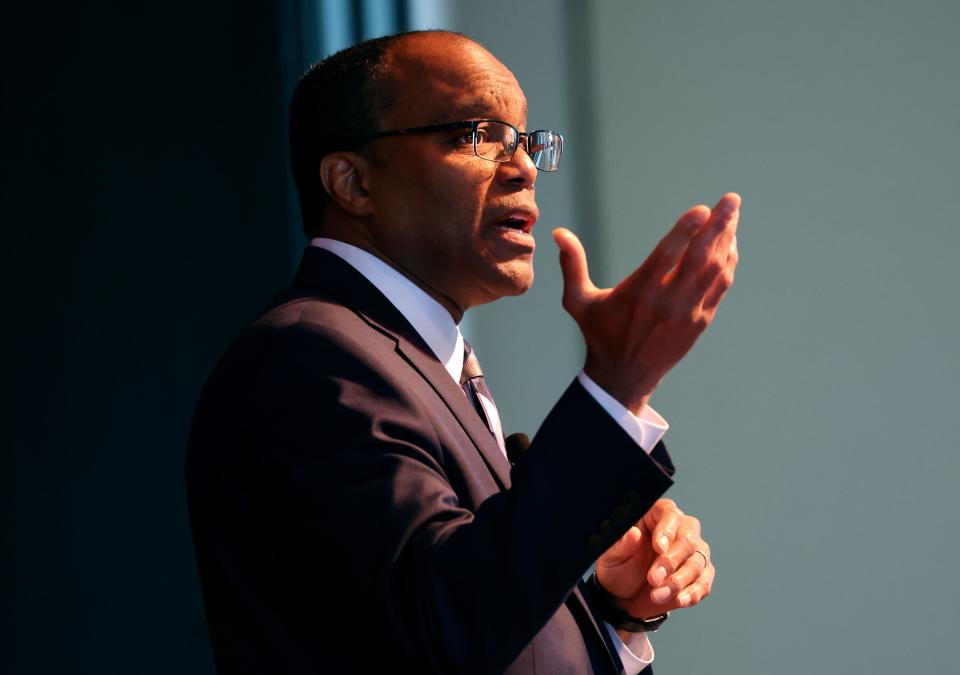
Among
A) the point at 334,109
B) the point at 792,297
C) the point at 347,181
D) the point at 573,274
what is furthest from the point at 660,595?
the point at 792,297

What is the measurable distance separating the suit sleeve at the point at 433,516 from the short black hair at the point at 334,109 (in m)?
0.51

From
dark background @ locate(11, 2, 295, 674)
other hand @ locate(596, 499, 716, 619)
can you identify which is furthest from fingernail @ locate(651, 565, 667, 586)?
dark background @ locate(11, 2, 295, 674)

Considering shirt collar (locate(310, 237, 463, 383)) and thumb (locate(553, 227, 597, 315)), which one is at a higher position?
thumb (locate(553, 227, 597, 315))

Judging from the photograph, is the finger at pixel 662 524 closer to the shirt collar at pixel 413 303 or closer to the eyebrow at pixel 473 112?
the shirt collar at pixel 413 303

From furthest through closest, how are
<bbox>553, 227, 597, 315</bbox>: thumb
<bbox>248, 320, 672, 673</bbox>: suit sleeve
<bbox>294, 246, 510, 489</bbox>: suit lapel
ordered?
<bbox>294, 246, 510, 489</bbox>: suit lapel → <bbox>553, 227, 597, 315</bbox>: thumb → <bbox>248, 320, 672, 673</bbox>: suit sleeve

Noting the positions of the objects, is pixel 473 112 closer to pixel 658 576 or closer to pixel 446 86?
pixel 446 86

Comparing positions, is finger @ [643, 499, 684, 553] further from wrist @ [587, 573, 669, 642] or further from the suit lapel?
the suit lapel

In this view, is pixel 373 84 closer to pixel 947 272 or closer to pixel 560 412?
pixel 560 412

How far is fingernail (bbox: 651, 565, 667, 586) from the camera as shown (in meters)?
1.28

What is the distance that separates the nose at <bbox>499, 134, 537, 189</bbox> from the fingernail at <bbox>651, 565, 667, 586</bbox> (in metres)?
0.52

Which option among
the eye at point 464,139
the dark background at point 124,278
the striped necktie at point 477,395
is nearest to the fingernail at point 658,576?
the striped necktie at point 477,395

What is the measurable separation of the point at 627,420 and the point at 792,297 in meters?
1.41

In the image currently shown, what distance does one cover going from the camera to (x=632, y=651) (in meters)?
1.40

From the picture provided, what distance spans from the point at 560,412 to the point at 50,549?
1.95m
